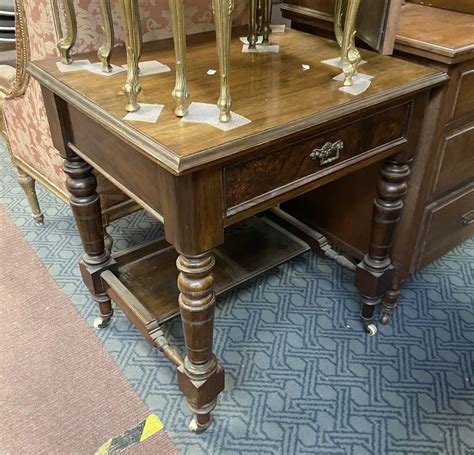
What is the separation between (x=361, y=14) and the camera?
1.09 m

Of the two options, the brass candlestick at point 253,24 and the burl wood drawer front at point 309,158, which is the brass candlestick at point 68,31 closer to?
the brass candlestick at point 253,24

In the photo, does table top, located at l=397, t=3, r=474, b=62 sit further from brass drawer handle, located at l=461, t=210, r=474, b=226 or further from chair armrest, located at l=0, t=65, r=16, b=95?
chair armrest, located at l=0, t=65, r=16, b=95

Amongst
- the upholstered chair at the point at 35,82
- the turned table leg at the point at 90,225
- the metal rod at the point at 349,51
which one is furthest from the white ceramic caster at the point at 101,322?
the metal rod at the point at 349,51

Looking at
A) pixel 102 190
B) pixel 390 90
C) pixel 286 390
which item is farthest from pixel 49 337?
pixel 390 90

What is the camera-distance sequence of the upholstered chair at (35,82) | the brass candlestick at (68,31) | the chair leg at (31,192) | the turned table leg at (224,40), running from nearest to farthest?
the turned table leg at (224,40) → the brass candlestick at (68,31) → the upholstered chair at (35,82) → the chair leg at (31,192)

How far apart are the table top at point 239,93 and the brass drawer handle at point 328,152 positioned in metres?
0.07

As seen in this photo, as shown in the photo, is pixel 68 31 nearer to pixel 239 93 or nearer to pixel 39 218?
pixel 239 93

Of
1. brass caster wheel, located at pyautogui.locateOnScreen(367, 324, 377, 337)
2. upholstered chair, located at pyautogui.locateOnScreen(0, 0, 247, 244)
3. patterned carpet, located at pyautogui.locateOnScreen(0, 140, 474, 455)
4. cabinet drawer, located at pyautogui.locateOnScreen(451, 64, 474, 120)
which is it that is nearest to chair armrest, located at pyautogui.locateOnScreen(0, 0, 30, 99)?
upholstered chair, located at pyautogui.locateOnScreen(0, 0, 247, 244)

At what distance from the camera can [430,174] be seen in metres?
1.25

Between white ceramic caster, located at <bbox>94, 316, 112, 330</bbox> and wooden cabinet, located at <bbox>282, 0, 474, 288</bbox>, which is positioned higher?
wooden cabinet, located at <bbox>282, 0, 474, 288</bbox>

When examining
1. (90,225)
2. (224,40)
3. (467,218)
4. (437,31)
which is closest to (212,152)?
(224,40)

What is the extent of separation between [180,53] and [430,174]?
727 mm

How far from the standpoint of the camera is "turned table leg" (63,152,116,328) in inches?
47.1

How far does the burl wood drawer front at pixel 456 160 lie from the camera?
4.09ft
